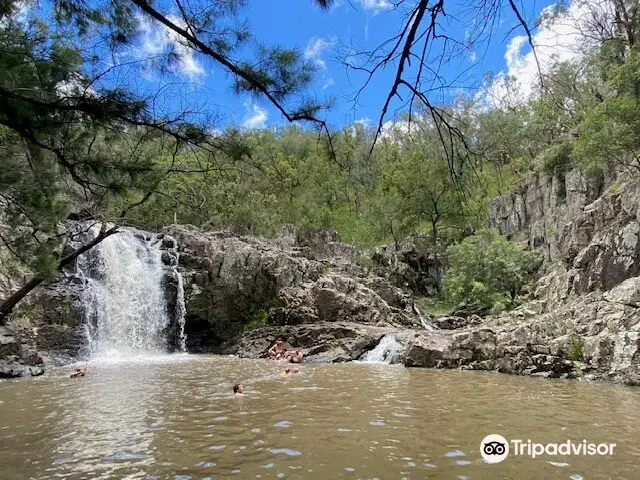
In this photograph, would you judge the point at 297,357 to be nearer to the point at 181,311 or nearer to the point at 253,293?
the point at 253,293

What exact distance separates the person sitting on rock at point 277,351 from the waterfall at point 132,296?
4.97m

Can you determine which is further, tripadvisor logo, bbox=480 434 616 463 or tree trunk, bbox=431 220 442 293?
tree trunk, bbox=431 220 442 293

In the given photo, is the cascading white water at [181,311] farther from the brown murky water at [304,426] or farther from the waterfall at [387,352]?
the brown murky water at [304,426]

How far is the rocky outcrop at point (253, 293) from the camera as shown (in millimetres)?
20984

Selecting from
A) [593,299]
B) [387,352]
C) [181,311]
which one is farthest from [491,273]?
[181,311]

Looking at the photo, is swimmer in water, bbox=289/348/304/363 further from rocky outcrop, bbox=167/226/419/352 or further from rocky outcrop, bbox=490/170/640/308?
rocky outcrop, bbox=490/170/640/308

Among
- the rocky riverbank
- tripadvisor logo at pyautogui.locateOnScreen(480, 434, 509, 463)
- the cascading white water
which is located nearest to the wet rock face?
the rocky riverbank

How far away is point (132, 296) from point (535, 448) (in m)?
17.4

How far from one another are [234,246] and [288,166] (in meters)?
22.0

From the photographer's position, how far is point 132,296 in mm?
19750

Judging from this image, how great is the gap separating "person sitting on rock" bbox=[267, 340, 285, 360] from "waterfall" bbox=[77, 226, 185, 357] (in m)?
4.97

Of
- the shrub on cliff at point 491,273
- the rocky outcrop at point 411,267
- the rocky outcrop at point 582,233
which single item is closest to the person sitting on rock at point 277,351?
the rocky outcrop at point 582,233

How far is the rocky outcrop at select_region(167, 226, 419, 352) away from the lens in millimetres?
20984

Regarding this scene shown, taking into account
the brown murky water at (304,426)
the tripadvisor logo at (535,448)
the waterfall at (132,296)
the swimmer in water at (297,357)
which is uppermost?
the waterfall at (132,296)
